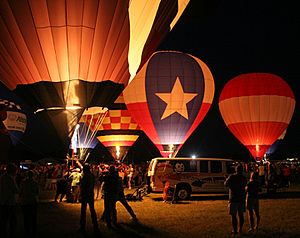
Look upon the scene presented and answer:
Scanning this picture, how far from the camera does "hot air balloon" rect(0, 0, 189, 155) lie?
8.43 metres

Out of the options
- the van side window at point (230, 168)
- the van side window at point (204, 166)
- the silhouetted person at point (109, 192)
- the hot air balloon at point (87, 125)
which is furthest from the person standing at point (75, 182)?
the van side window at point (230, 168)

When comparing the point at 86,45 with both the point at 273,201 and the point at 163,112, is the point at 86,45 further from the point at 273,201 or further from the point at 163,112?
the point at 163,112

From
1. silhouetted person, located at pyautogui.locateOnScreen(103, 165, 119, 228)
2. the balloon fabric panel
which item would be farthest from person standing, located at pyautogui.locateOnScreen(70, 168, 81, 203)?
the balloon fabric panel

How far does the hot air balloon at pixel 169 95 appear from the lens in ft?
70.3

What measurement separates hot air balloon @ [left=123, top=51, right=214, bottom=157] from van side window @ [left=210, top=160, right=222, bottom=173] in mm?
8309

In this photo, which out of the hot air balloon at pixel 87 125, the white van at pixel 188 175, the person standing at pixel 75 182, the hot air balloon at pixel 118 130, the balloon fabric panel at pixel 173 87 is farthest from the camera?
the hot air balloon at pixel 118 130

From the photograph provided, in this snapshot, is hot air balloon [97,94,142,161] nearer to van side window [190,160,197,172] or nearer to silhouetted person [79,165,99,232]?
van side window [190,160,197,172]

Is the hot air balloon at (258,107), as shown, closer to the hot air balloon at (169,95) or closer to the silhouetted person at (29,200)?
the hot air balloon at (169,95)

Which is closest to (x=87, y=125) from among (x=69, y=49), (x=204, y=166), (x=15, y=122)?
(x=204, y=166)

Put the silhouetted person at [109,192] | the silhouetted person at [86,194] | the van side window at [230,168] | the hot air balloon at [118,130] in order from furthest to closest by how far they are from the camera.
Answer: the hot air balloon at [118,130]
the van side window at [230,168]
the silhouetted person at [109,192]
the silhouetted person at [86,194]

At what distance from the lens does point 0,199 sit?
6.59 metres

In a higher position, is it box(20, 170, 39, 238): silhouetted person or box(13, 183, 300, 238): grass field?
box(20, 170, 39, 238): silhouetted person

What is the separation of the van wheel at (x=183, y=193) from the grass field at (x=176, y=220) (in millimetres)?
515

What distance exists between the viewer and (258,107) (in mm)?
24938
